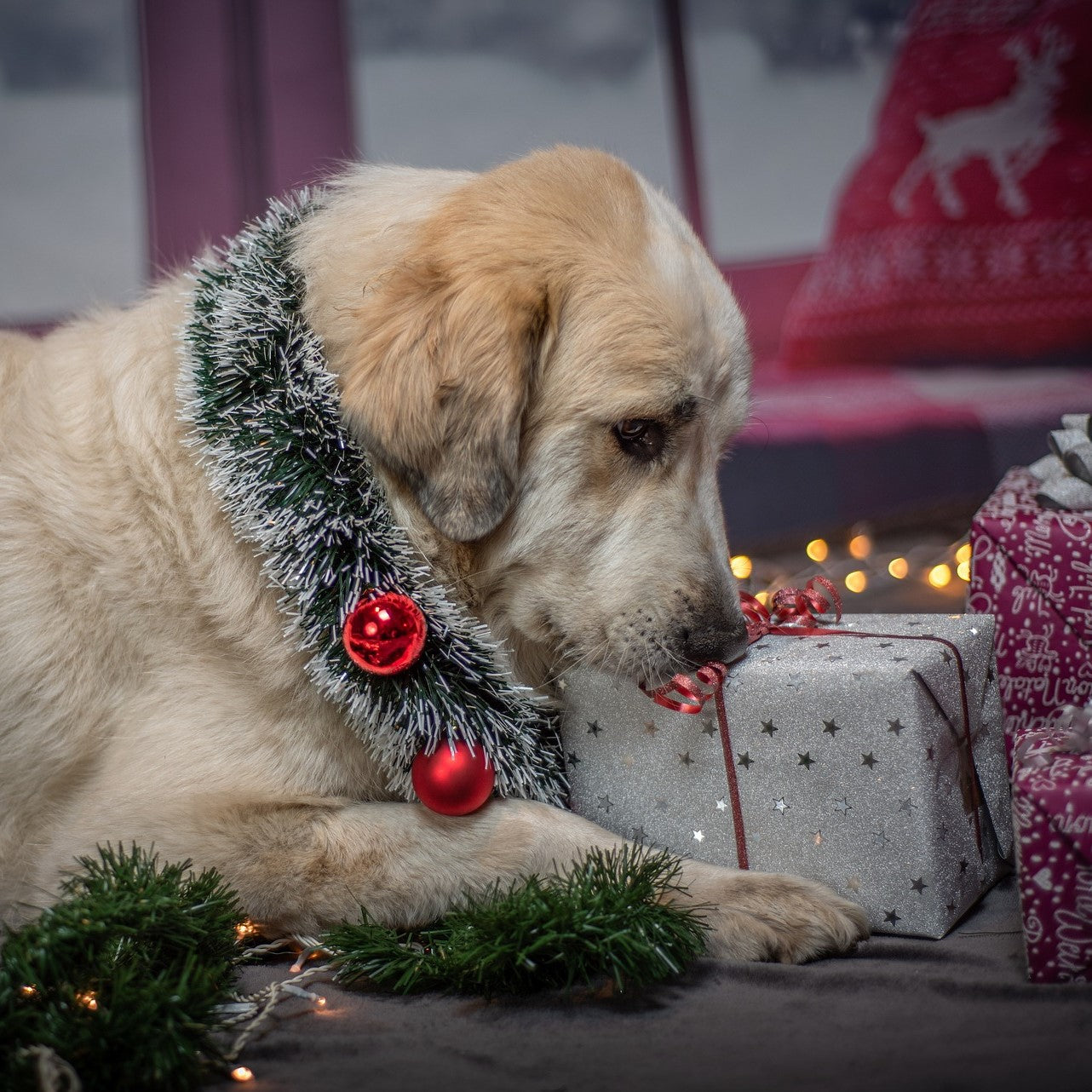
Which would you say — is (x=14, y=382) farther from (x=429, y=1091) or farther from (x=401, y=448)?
(x=429, y=1091)

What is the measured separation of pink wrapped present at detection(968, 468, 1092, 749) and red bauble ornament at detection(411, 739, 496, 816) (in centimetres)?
→ 95

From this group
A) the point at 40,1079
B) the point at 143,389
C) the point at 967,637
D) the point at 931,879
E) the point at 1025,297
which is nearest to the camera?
the point at 40,1079

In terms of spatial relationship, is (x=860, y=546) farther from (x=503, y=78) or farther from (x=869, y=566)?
(x=503, y=78)

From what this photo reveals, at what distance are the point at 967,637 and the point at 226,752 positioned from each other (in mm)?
1161

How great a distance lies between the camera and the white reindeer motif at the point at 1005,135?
4.28 metres

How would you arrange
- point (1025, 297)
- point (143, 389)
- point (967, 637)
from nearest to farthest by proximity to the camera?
point (967, 637) < point (143, 389) < point (1025, 297)

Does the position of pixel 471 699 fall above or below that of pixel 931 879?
above

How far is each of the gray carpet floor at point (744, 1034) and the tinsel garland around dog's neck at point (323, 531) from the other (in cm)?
40

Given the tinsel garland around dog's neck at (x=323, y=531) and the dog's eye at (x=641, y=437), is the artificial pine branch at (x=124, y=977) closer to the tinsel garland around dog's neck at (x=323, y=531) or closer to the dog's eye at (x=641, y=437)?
the tinsel garland around dog's neck at (x=323, y=531)

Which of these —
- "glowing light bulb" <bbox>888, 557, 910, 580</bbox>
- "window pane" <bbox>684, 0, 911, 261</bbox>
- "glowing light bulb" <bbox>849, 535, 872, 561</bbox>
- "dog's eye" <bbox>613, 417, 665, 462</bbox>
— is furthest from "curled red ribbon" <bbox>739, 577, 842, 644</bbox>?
"window pane" <bbox>684, 0, 911, 261</bbox>

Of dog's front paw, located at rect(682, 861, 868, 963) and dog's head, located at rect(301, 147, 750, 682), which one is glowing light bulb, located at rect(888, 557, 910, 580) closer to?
dog's head, located at rect(301, 147, 750, 682)

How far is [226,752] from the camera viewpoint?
183 centimetres

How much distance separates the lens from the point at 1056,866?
4.91 ft

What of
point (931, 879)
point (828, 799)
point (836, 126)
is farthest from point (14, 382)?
point (836, 126)
